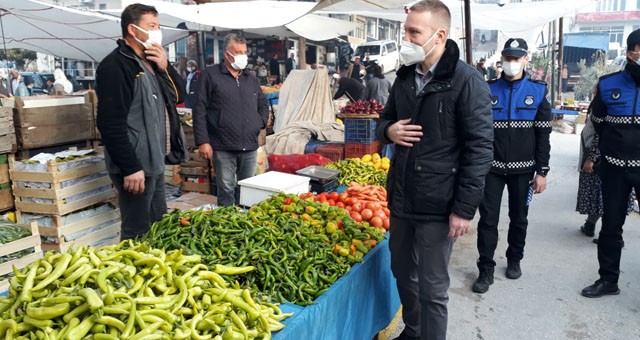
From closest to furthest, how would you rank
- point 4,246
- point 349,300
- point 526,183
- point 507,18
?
point 349,300, point 4,246, point 526,183, point 507,18

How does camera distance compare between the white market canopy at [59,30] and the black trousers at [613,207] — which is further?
the white market canopy at [59,30]

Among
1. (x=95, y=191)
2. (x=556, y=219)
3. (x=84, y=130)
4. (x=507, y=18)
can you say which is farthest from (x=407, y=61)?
(x=507, y=18)

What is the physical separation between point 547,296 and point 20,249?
4.67m

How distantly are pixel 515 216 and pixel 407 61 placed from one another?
2.56 m

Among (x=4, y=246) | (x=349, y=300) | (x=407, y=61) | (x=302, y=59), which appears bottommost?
(x=349, y=300)

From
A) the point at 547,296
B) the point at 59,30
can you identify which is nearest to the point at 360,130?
the point at 547,296

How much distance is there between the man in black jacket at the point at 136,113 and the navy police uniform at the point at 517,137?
9.71 feet

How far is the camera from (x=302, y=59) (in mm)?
16781

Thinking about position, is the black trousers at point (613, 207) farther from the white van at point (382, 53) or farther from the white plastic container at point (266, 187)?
the white van at point (382, 53)

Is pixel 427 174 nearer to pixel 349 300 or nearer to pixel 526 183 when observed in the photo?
pixel 349 300

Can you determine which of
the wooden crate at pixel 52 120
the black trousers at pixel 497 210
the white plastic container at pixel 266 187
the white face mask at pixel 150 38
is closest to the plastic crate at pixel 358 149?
the white plastic container at pixel 266 187

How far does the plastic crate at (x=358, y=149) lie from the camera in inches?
306

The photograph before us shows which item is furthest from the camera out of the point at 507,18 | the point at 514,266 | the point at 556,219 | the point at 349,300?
the point at 507,18

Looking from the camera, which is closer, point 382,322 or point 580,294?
point 382,322
